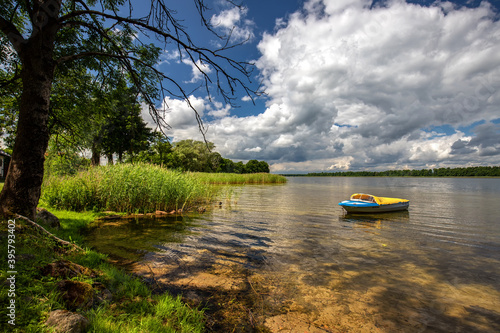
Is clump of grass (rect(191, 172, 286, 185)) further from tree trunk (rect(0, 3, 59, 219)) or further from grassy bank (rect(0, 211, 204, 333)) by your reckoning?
grassy bank (rect(0, 211, 204, 333))

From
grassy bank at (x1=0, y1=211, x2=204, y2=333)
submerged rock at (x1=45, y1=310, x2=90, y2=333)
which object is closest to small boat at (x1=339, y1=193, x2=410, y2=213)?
grassy bank at (x1=0, y1=211, x2=204, y2=333)

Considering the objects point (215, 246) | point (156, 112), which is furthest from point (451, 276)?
point (156, 112)

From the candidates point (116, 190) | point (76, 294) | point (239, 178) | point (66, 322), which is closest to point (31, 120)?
point (76, 294)

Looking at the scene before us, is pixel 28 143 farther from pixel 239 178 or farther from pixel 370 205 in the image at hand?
pixel 239 178

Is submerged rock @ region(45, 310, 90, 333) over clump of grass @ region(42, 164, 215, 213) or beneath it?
beneath

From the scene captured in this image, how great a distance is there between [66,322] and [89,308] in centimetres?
69

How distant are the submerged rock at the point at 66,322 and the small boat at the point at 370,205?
16526 mm

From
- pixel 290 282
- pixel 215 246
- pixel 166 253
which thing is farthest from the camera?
pixel 215 246

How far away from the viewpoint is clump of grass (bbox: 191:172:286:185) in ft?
127

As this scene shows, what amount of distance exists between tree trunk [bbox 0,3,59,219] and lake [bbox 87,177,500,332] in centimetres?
289

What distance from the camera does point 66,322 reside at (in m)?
2.54

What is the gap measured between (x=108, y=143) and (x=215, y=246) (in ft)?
104

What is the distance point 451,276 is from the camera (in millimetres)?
6293

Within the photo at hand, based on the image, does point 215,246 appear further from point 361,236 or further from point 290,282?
point 361,236
